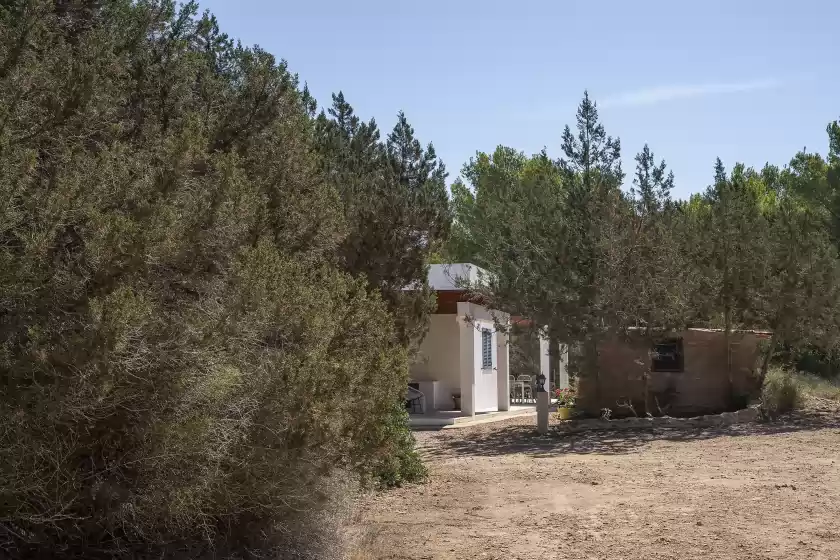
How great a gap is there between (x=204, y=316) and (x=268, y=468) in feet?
4.16

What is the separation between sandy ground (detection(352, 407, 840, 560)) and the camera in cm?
800

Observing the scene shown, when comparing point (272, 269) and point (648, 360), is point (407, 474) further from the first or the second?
point (648, 360)

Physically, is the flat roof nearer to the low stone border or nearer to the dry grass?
the low stone border

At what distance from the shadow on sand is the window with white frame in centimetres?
376

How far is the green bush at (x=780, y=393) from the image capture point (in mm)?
20203

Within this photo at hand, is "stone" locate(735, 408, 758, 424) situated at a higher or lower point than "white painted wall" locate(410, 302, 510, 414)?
lower

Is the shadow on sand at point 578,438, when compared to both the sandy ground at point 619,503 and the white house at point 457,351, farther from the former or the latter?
the white house at point 457,351

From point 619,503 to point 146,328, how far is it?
6.14 metres

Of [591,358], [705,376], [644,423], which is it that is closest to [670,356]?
[705,376]

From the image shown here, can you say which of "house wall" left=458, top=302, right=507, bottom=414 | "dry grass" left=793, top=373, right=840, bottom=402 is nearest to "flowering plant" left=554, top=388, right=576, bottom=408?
"house wall" left=458, top=302, right=507, bottom=414

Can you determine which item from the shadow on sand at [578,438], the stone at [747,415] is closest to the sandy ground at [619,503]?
the shadow on sand at [578,438]

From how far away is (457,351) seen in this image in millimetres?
22125

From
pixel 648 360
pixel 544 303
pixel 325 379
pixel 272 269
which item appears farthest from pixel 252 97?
pixel 648 360

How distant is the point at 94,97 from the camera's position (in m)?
6.41
